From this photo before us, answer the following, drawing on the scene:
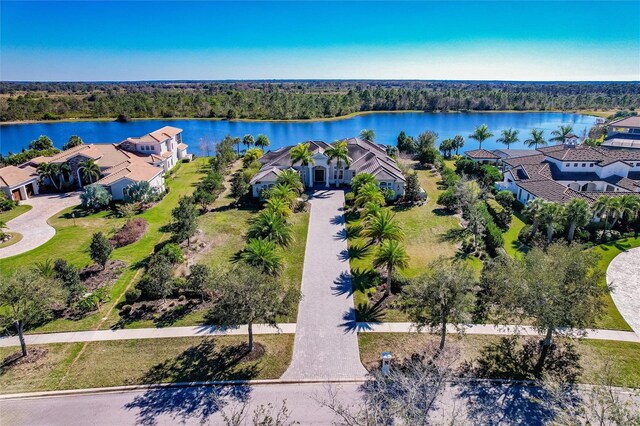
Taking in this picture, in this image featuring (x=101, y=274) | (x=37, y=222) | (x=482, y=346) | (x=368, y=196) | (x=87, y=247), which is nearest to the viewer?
(x=482, y=346)

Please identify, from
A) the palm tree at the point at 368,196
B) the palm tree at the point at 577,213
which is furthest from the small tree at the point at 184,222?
the palm tree at the point at 577,213

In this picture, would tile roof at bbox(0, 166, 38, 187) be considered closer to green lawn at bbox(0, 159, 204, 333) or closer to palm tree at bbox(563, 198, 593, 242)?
green lawn at bbox(0, 159, 204, 333)

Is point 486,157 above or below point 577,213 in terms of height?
above

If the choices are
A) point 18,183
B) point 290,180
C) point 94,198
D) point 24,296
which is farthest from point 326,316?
point 18,183

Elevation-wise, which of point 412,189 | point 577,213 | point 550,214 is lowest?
point 577,213

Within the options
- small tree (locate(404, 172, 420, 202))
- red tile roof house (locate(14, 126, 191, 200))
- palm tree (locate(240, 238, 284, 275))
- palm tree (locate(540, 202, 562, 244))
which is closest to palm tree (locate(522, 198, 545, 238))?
palm tree (locate(540, 202, 562, 244))

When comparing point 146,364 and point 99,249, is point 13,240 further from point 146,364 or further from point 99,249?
point 146,364

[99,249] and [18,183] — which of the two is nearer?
[99,249]
